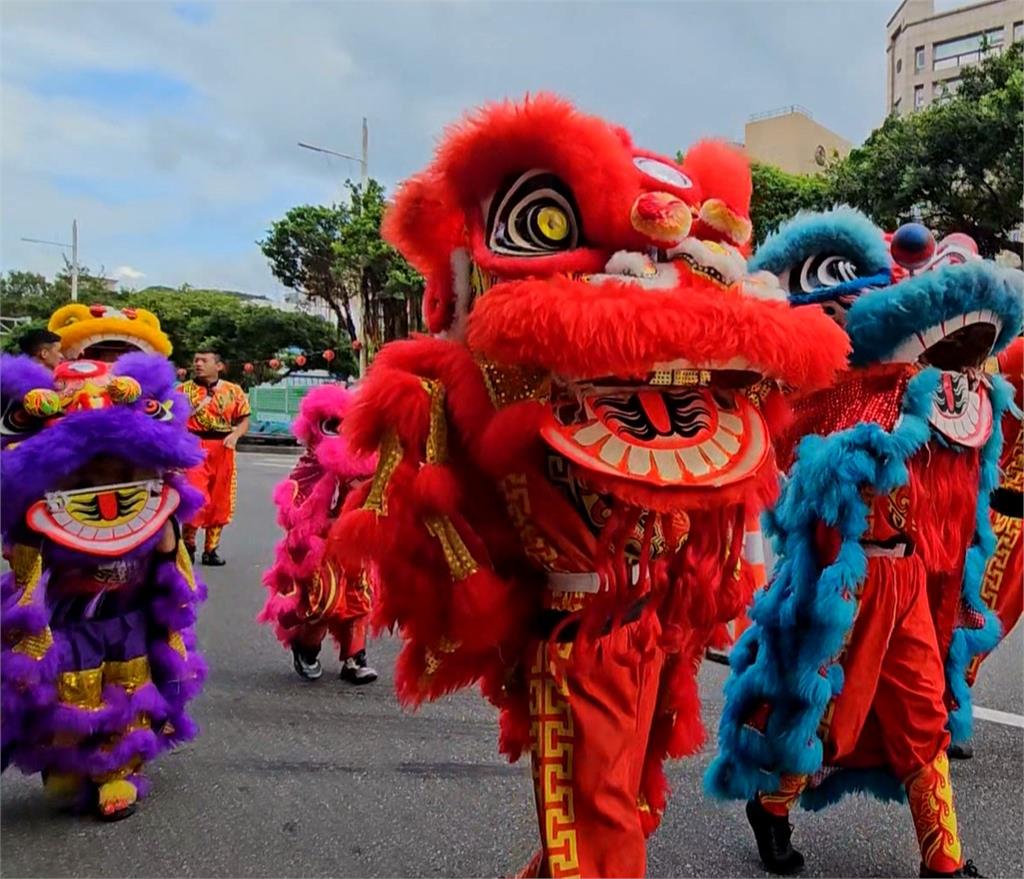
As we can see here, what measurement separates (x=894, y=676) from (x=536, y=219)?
5.41 feet

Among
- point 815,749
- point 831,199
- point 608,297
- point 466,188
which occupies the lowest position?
point 815,749

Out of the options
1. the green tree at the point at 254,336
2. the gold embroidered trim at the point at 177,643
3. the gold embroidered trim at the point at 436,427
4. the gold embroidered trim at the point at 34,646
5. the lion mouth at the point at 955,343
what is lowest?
the gold embroidered trim at the point at 177,643

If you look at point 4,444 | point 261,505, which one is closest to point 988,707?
point 4,444

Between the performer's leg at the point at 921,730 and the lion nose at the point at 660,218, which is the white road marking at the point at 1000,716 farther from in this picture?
the lion nose at the point at 660,218

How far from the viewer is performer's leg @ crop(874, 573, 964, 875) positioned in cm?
233

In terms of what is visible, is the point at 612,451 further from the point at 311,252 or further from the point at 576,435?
the point at 311,252

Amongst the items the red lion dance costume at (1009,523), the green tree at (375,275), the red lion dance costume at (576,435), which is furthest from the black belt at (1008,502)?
the green tree at (375,275)

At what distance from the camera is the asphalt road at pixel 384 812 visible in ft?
8.74

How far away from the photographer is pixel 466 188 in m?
1.63

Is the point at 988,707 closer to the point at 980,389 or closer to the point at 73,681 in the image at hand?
the point at 980,389

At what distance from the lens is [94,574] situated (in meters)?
2.85

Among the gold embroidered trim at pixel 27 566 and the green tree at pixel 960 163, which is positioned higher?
the green tree at pixel 960 163

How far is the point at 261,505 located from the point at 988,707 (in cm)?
887

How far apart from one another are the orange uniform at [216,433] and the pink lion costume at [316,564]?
9.11ft
